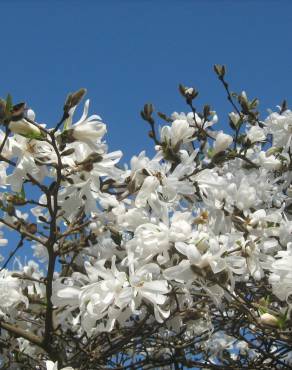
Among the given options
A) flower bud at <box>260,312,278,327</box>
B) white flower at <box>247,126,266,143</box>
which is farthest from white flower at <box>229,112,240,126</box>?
flower bud at <box>260,312,278,327</box>

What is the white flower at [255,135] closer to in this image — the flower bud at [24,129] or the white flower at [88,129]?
the white flower at [88,129]

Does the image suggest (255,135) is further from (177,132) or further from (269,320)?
(269,320)

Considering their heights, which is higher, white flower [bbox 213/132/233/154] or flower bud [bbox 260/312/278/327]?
white flower [bbox 213/132/233/154]

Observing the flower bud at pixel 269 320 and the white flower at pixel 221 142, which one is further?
the white flower at pixel 221 142

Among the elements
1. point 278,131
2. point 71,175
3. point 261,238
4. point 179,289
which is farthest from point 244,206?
point 278,131

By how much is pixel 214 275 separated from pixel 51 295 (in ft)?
2.17

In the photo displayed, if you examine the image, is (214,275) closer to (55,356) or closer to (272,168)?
(55,356)

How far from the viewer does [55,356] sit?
101 inches

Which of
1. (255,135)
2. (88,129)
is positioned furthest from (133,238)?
(255,135)

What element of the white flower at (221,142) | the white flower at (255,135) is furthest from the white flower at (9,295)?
the white flower at (255,135)

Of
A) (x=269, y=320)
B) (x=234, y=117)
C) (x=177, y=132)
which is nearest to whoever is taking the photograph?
(x=269, y=320)

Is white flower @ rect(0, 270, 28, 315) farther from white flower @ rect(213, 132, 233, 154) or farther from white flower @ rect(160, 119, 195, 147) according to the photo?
white flower @ rect(213, 132, 233, 154)

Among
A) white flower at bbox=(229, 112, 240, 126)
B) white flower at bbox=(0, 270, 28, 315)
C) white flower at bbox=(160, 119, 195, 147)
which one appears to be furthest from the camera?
white flower at bbox=(229, 112, 240, 126)

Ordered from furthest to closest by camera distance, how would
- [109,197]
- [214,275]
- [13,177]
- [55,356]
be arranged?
[55,356] < [109,197] < [13,177] < [214,275]
